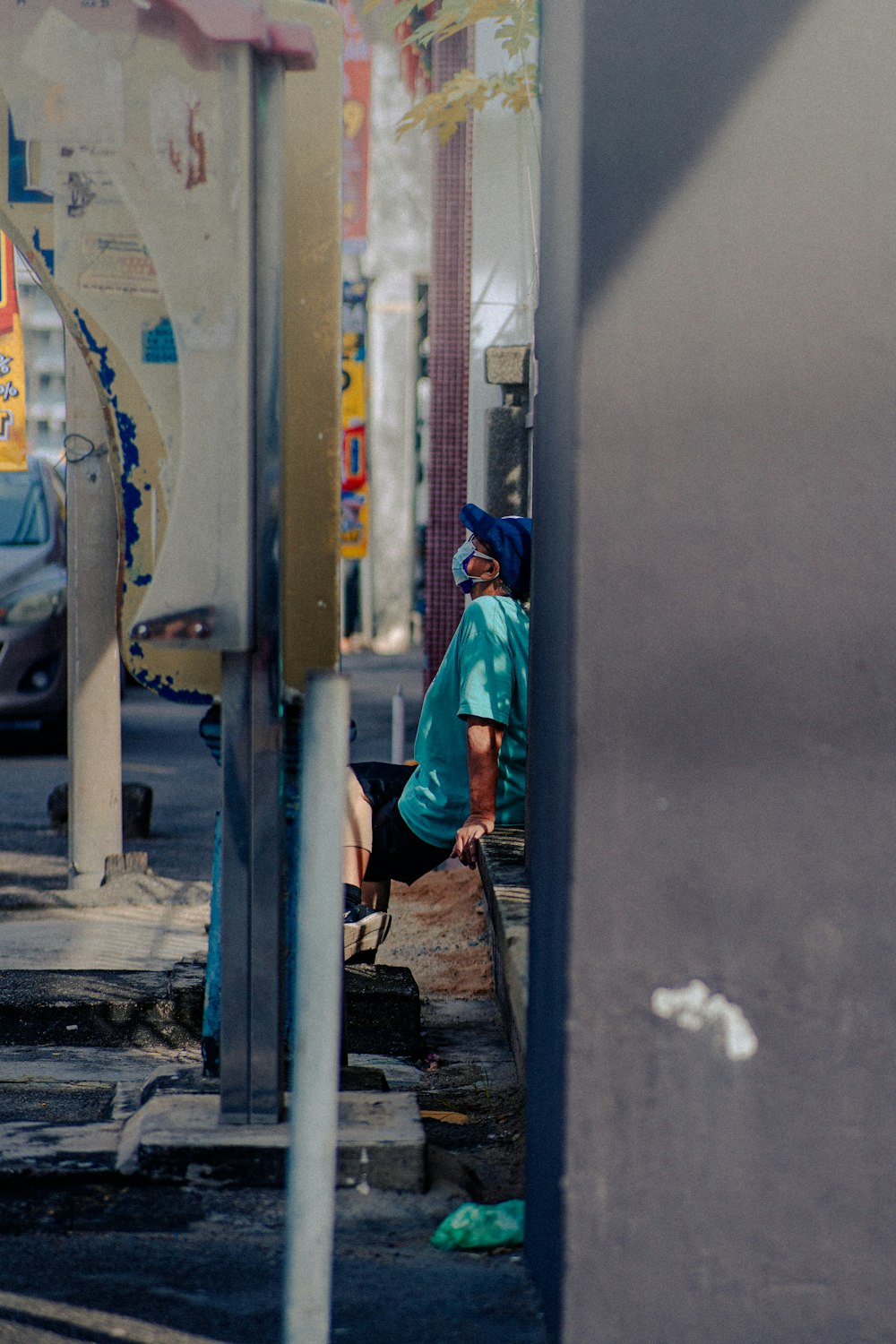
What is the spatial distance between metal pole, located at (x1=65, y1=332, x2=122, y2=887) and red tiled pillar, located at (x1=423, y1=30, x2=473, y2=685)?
310cm

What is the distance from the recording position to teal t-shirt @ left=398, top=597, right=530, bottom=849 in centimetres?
436

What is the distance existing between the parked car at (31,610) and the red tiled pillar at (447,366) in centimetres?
244

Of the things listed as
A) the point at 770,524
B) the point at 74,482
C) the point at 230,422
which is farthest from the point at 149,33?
the point at 74,482

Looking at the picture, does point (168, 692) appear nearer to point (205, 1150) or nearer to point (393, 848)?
point (205, 1150)

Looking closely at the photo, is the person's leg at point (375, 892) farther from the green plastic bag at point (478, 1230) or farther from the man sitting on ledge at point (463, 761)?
the green plastic bag at point (478, 1230)

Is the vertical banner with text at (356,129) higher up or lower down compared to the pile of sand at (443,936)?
higher up

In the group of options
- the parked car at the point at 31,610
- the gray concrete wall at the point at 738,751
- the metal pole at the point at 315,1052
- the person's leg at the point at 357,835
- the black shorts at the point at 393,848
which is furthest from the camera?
the parked car at the point at 31,610

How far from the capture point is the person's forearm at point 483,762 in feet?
14.1

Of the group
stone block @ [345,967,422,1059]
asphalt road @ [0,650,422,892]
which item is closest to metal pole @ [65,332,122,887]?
asphalt road @ [0,650,422,892]

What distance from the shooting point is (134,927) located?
5418 millimetres

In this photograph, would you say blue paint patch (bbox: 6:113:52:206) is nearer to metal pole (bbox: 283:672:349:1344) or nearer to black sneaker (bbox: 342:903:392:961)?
metal pole (bbox: 283:672:349:1344)

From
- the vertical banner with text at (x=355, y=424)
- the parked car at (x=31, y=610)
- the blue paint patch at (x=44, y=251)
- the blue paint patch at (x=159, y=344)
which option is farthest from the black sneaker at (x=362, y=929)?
the vertical banner with text at (x=355, y=424)

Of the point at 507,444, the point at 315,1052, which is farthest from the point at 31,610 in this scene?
the point at 315,1052

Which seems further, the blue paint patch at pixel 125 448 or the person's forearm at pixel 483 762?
the person's forearm at pixel 483 762
